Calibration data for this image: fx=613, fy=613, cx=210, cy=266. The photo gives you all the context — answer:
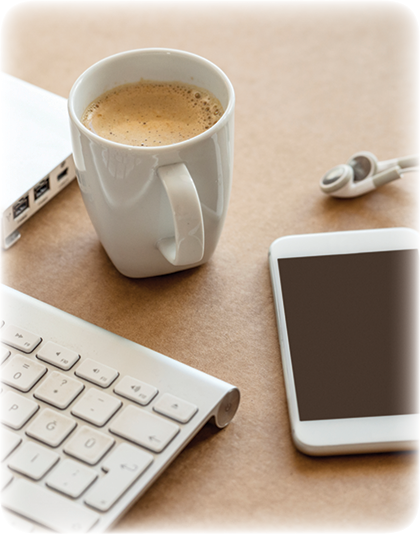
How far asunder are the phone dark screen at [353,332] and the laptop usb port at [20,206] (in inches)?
9.1

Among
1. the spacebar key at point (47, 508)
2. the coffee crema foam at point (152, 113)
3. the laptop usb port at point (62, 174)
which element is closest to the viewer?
the spacebar key at point (47, 508)

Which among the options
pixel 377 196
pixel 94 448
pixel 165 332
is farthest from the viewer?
pixel 377 196

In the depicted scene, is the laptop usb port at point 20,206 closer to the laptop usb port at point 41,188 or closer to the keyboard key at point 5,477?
the laptop usb port at point 41,188

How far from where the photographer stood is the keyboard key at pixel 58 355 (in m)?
0.42

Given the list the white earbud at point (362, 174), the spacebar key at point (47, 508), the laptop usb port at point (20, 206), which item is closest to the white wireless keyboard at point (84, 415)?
the spacebar key at point (47, 508)

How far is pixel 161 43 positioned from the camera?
2.48ft

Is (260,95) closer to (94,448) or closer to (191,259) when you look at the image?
(191,259)

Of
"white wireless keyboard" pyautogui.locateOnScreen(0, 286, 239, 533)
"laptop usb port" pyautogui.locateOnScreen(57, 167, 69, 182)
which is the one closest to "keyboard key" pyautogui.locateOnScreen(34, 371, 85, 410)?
"white wireless keyboard" pyautogui.locateOnScreen(0, 286, 239, 533)

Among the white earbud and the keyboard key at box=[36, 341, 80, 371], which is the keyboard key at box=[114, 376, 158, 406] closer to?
the keyboard key at box=[36, 341, 80, 371]

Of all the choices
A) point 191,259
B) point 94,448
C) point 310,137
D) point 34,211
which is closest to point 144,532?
point 94,448

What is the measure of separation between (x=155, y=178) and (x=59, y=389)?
0.16 m

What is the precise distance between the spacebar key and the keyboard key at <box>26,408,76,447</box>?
0.03 m

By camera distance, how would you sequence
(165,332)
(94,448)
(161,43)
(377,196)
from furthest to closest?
(161,43) → (377,196) → (165,332) → (94,448)

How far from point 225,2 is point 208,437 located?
58 centimetres
